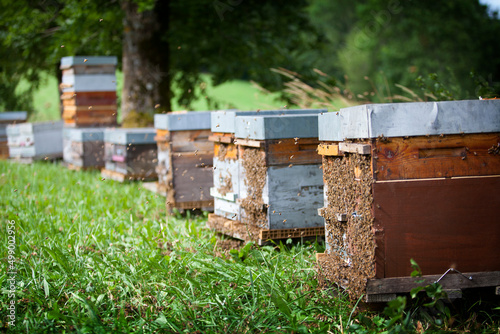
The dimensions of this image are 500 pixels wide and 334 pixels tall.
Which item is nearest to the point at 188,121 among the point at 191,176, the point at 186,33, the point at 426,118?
the point at 191,176

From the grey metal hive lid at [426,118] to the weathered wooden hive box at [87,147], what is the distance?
6.52 meters

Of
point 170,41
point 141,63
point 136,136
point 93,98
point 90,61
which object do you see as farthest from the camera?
point 170,41

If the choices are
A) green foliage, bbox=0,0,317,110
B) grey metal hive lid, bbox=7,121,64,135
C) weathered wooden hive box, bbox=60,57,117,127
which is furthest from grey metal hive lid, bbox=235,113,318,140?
grey metal hive lid, bbox=7,121,64,135

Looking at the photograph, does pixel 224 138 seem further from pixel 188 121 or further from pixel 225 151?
pixel 188 121

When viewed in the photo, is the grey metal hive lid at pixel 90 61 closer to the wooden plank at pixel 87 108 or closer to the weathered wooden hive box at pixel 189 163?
the wooden plank at pixel 87 108

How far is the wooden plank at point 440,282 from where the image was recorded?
2750mm

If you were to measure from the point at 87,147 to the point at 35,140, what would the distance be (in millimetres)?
1708

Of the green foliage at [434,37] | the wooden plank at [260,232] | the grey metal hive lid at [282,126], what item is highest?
the green foliage at [434,37]

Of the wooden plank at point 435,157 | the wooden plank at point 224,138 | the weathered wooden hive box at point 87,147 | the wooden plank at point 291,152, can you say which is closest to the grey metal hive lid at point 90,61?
the weathered wooden hive box at point 87,147

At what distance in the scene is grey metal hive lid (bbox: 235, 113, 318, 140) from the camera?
152 inches

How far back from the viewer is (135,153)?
7.10 m

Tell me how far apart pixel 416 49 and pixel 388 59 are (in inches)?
91.8

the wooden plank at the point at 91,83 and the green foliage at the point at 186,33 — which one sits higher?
the green foliage at the point at 186,33

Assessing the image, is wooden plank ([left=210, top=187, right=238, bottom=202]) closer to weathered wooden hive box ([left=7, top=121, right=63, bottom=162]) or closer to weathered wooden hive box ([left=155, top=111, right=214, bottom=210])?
weathered wooden hive box ([left=155, top=111, right=214, bottom=210])
